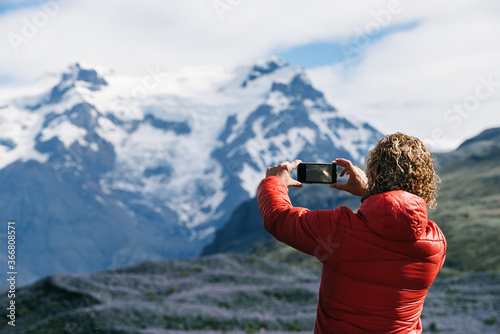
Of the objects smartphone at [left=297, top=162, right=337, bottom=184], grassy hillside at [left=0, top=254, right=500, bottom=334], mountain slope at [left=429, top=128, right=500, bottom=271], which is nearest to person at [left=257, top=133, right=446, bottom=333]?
smartphone at [left=297, top=162, right=337, bottom=184]

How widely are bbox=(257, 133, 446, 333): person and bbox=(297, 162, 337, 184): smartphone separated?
0.79ft

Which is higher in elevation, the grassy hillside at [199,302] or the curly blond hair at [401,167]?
the curly blond hair at [401,167]

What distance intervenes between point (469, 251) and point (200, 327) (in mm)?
48648

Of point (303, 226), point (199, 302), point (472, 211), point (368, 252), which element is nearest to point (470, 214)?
point (472, 211)

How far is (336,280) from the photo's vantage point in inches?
A: 154

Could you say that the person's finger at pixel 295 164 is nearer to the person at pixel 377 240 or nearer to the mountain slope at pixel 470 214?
the person at pixel 377 240

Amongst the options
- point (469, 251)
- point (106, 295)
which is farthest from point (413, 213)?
point (469, 251)

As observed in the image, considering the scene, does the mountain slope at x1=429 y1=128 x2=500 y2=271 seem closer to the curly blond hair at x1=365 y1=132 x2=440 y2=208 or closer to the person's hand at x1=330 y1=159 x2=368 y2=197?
the person's hand at x1=330 y1=159 x2=368 y2=197

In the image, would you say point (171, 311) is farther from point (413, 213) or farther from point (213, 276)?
point (413, 213)

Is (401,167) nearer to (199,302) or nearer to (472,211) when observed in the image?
(199,302)

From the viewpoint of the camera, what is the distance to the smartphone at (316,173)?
4.25 meters

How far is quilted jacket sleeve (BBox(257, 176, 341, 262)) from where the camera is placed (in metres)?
3.77

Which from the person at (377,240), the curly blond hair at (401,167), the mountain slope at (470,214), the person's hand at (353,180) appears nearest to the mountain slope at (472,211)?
the mountain slope at (470,214)

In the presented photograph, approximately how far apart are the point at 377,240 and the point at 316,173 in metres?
0.80
